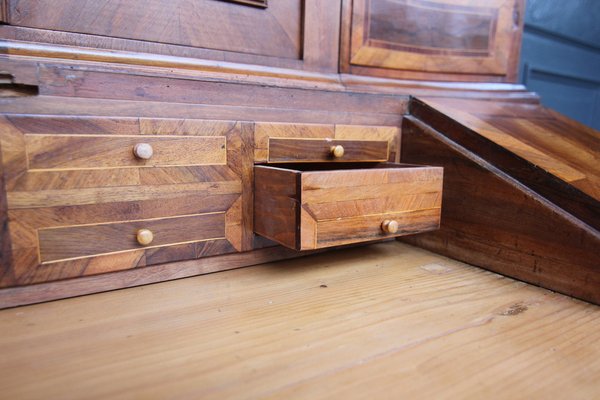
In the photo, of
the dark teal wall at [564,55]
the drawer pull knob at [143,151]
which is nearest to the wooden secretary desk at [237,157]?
the drawer pull knob at [143,151]

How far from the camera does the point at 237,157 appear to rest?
30.1 inches

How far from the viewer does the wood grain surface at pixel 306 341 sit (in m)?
0.43

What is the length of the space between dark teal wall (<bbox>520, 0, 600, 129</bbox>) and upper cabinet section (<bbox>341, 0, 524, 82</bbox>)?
567mm

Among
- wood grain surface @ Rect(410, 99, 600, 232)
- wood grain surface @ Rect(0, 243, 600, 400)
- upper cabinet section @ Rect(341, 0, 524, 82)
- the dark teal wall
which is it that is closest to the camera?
wood grain surface @ Rect(0, 243, 600, 400)

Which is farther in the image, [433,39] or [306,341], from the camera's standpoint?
[433,39]

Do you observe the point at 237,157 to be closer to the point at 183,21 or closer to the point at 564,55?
the point at 183,21

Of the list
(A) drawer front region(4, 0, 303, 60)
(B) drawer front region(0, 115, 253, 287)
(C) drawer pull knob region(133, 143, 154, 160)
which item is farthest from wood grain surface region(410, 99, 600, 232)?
(C) drawer pull knob region(133, 143, 154, 160)

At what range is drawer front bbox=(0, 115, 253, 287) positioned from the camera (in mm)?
597

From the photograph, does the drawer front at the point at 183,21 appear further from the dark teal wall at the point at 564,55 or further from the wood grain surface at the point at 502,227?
the dark teal wall at the point at 564,55

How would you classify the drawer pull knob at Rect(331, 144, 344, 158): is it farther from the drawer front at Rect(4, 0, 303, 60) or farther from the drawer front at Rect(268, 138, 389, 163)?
the drawer front at Rect(4, 0, 303, 60)

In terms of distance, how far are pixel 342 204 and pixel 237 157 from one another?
9.1 inches

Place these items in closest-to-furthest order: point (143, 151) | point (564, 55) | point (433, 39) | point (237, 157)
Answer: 1. point (143, 151)
2. point (237, 157)
3. point (433, 39)
4. point (564, 55)

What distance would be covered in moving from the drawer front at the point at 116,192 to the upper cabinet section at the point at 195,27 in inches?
8.1

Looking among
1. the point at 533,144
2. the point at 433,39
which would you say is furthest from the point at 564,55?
the point at 533,144
